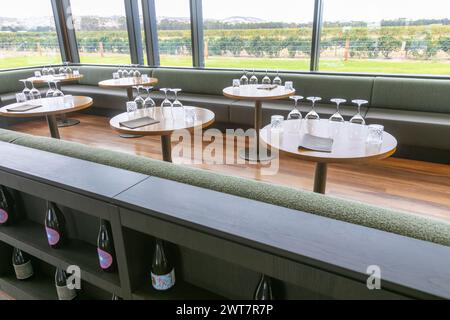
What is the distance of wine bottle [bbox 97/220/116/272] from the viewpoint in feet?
4.14

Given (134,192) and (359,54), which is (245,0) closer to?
(359,54)

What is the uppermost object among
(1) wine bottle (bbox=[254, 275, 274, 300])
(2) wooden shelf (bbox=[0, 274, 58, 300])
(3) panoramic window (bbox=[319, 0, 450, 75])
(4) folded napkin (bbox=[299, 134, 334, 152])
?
(3) panoramic window (bbox=[319, 0, 450, 75])

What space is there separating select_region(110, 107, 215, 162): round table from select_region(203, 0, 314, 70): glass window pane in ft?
9.91

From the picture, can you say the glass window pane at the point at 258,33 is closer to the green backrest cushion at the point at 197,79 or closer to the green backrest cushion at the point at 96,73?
the green backrest cushion at the point at 197,79

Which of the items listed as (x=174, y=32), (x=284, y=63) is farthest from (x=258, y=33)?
(x=174, y=32)

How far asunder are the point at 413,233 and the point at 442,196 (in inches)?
111

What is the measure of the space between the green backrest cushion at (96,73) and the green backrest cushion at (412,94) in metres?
4.26

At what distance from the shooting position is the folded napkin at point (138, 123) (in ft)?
8.86

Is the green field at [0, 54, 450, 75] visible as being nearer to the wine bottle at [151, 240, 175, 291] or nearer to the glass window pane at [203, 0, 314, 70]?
the glass window pane at [203, 0, 314, 70]

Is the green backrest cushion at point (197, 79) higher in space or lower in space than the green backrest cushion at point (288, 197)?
lower

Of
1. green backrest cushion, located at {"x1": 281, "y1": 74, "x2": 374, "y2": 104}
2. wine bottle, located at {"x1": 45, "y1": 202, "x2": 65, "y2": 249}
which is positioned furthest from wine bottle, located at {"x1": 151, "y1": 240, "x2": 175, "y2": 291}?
green backrest cushion, located at {"x1": 281, "y1": 74, "x2": 374, "y2": 104}

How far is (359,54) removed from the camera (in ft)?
16.9

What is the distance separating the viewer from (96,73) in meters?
6.80

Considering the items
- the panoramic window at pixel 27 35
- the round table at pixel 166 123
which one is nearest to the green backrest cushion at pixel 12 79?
the panoramic window at pixel 27 35
